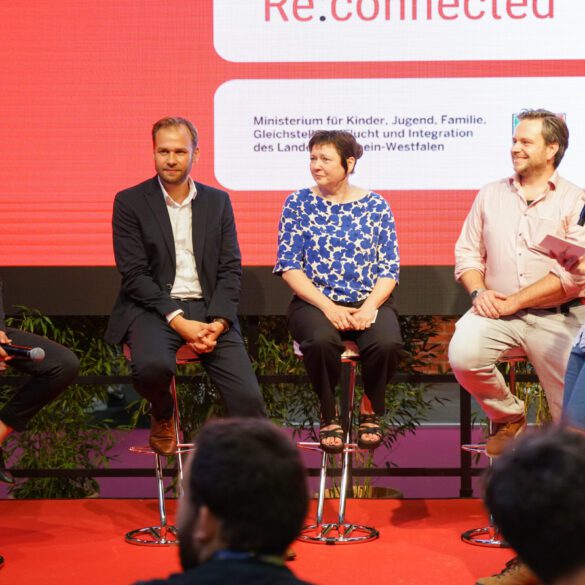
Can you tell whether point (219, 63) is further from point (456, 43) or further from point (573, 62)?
point (573, 62)

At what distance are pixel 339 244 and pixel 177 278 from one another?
661mm

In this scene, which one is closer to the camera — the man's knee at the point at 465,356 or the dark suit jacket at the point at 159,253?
the man's knee at the point at 465,356

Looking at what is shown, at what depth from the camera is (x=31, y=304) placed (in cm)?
434

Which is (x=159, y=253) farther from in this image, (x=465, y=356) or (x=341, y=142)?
(x=465, y=356)

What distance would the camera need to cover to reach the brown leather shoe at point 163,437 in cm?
354

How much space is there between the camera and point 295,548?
346cm

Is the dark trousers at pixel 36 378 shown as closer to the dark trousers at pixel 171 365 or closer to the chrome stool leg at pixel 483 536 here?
the dark trousers at pixel 171 365

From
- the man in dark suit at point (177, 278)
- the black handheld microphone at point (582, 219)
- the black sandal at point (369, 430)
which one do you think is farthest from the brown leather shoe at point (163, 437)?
the black handheld microphone at point (582, 219)

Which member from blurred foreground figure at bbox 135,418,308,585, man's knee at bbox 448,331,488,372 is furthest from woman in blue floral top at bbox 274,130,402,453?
blurred foreground figure at bbox 135,418,308,585

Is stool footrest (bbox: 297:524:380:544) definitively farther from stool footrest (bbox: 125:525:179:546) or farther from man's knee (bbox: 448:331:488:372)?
man's knee (bbox: 448:331:488:372)

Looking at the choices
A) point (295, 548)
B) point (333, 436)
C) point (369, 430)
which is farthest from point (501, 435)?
point (295, 548)

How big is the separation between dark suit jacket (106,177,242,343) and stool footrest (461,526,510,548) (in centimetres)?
121

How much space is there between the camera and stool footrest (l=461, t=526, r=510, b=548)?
3.49m

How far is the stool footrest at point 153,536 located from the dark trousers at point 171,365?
45 centimetres
